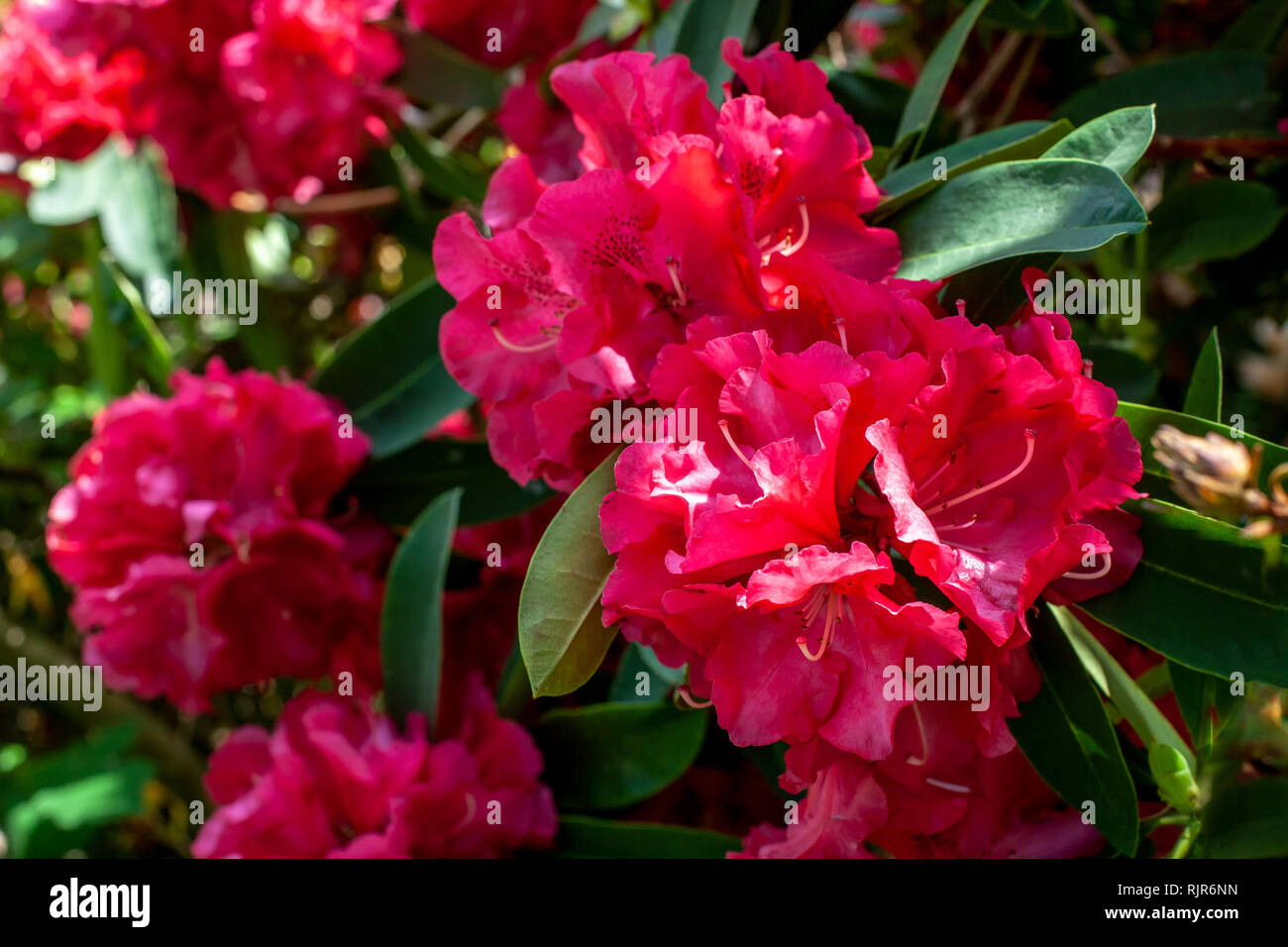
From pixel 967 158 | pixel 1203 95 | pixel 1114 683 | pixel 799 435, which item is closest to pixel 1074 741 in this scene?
pixel 1114 683

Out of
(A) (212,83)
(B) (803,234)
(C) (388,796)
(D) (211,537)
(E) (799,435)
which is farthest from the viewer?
(A) (212,83)

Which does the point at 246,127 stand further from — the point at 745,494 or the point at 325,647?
the point at 745,494

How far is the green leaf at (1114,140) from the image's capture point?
70cm

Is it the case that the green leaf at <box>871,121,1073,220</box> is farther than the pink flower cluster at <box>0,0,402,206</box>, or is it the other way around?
the pink flower cluster at <box>0,0,402,206</box>

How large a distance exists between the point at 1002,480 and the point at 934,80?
366 mm

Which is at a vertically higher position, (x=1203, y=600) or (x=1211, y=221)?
(x=1211, y=221)

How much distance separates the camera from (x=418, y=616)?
1.01 metres

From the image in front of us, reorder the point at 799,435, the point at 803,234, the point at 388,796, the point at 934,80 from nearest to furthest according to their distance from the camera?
the point at 799,435 < the point at 803,234 < the point at 934,80 < the point at 388,796

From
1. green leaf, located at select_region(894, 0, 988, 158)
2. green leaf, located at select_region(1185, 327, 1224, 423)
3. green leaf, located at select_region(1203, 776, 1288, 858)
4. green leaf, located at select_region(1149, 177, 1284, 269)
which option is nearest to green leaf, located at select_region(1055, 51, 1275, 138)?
green leaf, located at select_region(1149, 177, 1284, 269)

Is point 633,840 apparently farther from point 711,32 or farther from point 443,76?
point 443,76

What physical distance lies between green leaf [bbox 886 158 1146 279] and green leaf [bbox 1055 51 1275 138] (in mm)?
399

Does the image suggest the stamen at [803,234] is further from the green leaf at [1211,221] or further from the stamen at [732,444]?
the green leaf at [1211,221]

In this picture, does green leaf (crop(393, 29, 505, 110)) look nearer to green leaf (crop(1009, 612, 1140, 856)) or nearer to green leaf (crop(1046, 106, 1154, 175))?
green leaf (crop(1046, 106, 1154, 175))

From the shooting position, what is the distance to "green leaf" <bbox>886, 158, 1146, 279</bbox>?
65 cm
